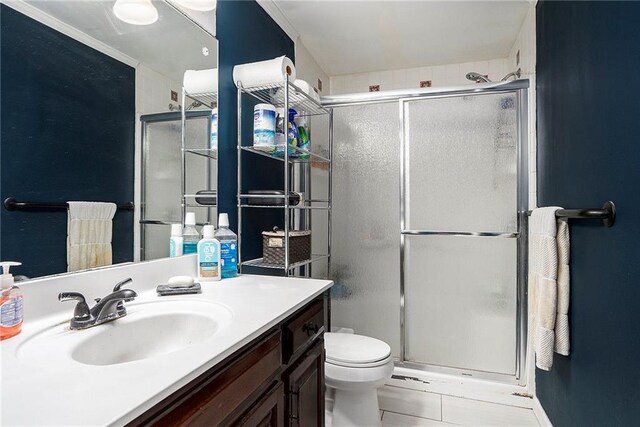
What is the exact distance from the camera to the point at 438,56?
2.71 meters

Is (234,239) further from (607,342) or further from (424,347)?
(424,347)

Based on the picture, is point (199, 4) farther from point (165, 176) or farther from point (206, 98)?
point (165, 176)

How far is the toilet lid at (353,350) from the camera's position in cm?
156

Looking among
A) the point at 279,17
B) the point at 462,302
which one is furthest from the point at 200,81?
the point at 462,302

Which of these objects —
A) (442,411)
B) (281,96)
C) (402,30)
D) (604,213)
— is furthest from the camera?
(402,30)

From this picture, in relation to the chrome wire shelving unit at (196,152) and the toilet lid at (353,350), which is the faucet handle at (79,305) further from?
the toilet lid at (353,350)

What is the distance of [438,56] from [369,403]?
253 centimetres

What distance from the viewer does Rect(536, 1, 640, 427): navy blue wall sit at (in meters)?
0.97

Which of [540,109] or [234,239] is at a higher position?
[540,109]

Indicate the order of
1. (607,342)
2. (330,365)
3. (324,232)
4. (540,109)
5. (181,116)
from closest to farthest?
(607,342) < (181,116) < (330,365) < (540,109) < (324,232)

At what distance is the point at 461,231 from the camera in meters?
2.13

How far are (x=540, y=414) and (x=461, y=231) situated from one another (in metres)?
1.05

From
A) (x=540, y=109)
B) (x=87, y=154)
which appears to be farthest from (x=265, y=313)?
(x=540, y=109)

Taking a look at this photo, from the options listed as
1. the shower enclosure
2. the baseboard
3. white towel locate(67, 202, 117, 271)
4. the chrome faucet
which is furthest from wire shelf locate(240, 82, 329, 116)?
the baseboard
